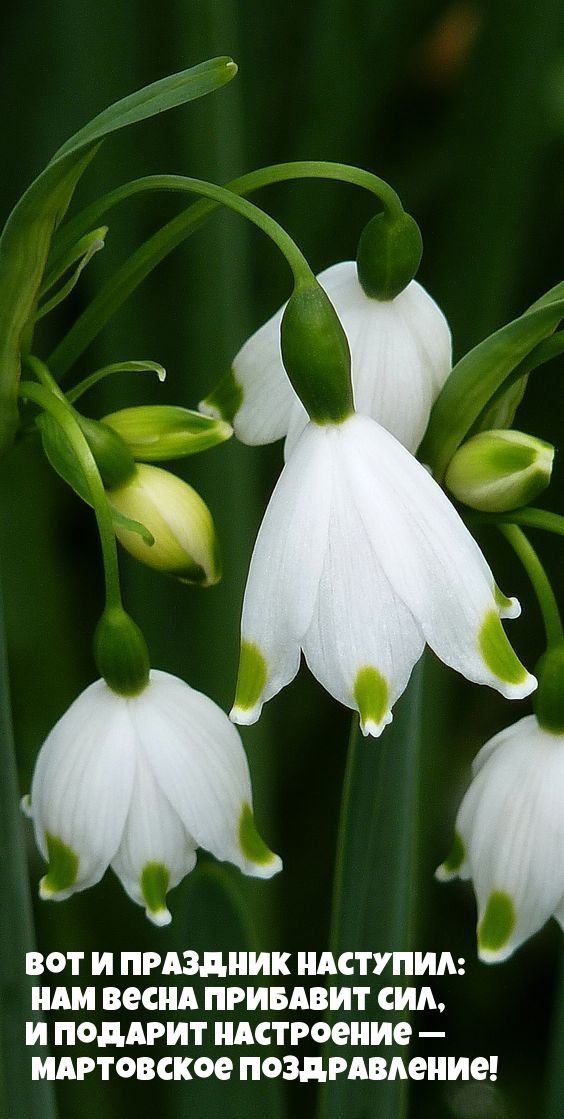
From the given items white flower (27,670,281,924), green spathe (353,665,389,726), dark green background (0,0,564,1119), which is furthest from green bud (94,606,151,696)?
dark green background (0,0,564,1119)

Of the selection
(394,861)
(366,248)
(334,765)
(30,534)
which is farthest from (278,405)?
(334,765)

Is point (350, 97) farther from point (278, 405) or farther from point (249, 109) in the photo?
point (278, 405)

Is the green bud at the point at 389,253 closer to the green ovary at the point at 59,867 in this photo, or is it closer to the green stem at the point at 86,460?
the green stem at the point at 86,460

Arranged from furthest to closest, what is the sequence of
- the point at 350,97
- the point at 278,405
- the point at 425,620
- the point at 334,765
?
1. the point at 334,765
2. the point at 350,97
3. the point at 278,405
4. the point at 425,620

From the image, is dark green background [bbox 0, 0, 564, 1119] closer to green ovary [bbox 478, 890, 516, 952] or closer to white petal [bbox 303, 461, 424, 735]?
green ovary [bbox 478, 890, 516, 952]

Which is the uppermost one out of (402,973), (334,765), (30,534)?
(30,534)
